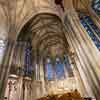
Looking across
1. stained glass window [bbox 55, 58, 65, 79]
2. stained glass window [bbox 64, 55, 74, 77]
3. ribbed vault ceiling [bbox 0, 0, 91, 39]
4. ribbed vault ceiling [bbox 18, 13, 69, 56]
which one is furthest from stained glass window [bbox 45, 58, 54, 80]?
ribbed vault ceiling [bbox 0, 0, 91, 39]

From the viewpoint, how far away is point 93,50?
8.21 meters

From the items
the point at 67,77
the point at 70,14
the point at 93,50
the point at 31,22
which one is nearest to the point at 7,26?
the point at 31,22

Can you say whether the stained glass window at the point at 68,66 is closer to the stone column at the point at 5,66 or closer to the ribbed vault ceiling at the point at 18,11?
the ribbed vault ceiling at the point at 18,11

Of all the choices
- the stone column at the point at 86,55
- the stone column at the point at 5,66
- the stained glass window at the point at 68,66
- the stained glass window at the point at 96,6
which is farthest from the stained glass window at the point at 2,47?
the stained glass window at the point at 96,6

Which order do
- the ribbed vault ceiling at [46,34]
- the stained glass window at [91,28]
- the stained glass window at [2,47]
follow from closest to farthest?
the stained glass window at [91,28] < the stained glass window at [2,47] < the ribbed vault ceiling at [46,34]

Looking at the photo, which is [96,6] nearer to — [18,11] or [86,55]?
[86,55]

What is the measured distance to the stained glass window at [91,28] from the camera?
991 centimetres

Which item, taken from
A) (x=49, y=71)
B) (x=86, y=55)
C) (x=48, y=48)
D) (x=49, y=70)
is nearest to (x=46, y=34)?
(x=48, y=48)

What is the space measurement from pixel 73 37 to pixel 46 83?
202 inches

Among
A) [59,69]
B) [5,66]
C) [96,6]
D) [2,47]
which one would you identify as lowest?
[5,66]

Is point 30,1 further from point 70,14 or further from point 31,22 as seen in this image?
point 70,14

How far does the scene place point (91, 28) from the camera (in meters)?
10.8

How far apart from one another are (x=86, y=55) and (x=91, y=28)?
306 cm

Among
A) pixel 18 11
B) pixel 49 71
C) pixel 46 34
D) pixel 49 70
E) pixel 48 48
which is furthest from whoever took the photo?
pixel 48 48
